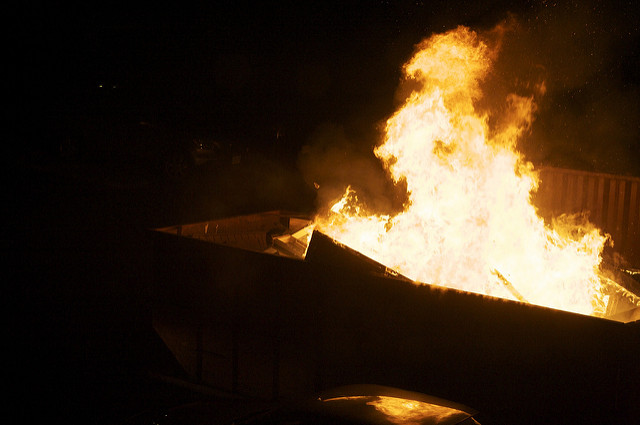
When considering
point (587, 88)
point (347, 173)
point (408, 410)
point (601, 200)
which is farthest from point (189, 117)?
point (408, 410)

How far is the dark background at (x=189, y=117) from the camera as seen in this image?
6.73 metres

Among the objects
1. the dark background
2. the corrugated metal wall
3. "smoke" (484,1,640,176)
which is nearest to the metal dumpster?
the dark background

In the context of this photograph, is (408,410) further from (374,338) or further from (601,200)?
(601,200)

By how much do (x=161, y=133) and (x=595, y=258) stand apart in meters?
15.0

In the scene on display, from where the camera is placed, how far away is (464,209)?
5.96 meters

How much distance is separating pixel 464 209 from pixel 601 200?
460cm

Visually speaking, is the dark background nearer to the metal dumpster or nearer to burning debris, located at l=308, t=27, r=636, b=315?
the metal dumpster

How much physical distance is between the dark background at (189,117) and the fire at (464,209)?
2610 mm

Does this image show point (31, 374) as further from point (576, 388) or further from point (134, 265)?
point (576, 388)

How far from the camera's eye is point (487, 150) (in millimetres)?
6168

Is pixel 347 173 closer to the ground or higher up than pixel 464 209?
higher up

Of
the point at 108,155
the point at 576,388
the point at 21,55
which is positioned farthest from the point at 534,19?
the point at 21,55

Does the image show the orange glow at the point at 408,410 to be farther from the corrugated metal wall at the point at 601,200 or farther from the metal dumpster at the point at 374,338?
the corrugated metal wall at the point at 601,200

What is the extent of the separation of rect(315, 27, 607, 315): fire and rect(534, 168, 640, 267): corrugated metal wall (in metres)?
3.28
